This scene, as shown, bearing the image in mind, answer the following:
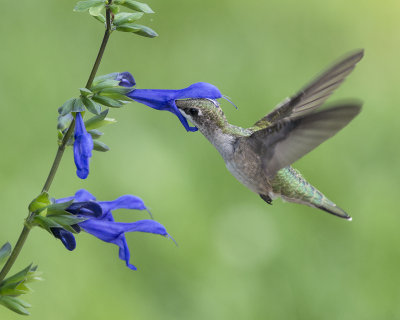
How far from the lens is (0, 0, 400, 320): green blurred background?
3973mm

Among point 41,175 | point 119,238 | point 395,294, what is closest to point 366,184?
point 395,294

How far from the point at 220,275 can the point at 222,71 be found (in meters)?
2.11

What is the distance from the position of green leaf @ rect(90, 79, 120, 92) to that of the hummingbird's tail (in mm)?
647

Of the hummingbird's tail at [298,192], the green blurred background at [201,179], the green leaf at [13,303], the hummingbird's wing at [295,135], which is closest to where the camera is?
the hummingbird's wing at [295,135]

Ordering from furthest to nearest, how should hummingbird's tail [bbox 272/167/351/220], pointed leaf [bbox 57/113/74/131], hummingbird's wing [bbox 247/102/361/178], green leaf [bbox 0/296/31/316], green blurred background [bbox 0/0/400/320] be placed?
green blurred background [bbox 0/0/400/320], hummingbird's tail [bbox 272/167/351/220], pointed leaf [bbox 57/113/74/131], green leaf [bbox 0/296/31/316], hummingbird's wing [bbox 247/102/361/178]

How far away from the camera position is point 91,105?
2.29 meters

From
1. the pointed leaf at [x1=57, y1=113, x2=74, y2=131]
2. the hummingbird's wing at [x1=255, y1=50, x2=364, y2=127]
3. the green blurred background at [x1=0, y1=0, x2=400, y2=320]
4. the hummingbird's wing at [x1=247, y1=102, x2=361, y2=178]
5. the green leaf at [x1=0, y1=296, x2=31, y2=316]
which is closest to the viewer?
the hummingbird's wing at [x1=247, y1=102, x2=361, y2=178]

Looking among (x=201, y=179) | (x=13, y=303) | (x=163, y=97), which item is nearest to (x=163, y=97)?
(x=163, y=97)

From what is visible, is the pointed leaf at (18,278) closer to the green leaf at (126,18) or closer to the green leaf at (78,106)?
the green leaf at (78,106)

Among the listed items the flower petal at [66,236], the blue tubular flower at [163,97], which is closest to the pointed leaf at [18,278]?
the flower petal at [66,236]

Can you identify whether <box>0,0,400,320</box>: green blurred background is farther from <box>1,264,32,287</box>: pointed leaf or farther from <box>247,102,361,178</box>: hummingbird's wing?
<box>247,102,361,178</box>: hummingbird's wing

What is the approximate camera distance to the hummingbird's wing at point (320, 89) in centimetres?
218

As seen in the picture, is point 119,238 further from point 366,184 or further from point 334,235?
point 366,184

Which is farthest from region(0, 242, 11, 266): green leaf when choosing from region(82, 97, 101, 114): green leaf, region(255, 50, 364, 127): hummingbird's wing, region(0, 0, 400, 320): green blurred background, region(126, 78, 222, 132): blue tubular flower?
region(0, 0, 400, 320): green blurred background
